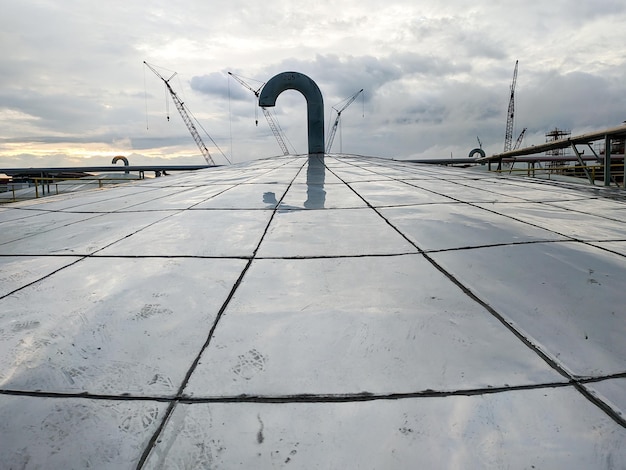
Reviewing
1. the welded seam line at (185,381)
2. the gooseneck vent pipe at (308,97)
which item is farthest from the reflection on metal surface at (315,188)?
the gooseneck vent pipe at (308,97)

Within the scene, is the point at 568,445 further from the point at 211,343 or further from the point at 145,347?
the point at 145,347

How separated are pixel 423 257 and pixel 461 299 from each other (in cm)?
88

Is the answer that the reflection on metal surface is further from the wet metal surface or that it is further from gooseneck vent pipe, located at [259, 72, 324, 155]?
gooseneck vent pipe, located at [259, 72, 324, 155]

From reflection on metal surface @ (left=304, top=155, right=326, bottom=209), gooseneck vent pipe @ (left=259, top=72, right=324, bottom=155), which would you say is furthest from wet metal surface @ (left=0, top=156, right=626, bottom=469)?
gooseneck vent pipe @ (left=259, top=72, right=324, bottom=155)

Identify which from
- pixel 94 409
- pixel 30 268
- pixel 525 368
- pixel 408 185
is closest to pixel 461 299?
pixel 525 368

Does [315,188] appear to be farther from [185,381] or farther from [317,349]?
[185,381]

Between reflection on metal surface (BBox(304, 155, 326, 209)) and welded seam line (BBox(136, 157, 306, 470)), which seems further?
reflection on metal surface (BBox(304, 155, 326, 209))

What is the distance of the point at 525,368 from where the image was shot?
1.99 m

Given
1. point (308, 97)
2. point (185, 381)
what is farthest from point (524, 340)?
point (308, 97)

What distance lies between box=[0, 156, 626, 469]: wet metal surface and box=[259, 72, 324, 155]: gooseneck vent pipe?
12.7 m

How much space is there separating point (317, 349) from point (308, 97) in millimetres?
15748

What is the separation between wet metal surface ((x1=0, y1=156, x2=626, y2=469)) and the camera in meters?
1.57

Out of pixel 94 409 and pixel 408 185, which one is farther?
pixel 408 185

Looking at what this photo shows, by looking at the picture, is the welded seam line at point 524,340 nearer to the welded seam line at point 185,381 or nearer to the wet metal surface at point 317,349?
the wet metal surface at point 317,349
